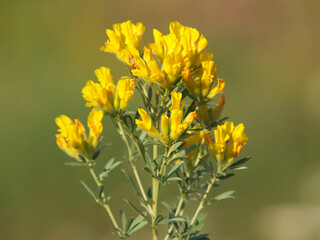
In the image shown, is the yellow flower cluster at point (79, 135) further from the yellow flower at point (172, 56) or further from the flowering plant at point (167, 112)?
the yellow flower at point (172, 56)

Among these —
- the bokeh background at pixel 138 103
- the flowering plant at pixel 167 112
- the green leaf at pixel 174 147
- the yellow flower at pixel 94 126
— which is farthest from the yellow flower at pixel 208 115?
the bokeh background at pixel 138 103

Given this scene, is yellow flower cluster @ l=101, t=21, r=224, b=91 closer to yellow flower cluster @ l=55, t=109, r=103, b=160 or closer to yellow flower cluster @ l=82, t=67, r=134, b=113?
yellow flower cluster @ l=82, t=67, r=134, b=113

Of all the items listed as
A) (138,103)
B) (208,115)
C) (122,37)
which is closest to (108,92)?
(122,37)
